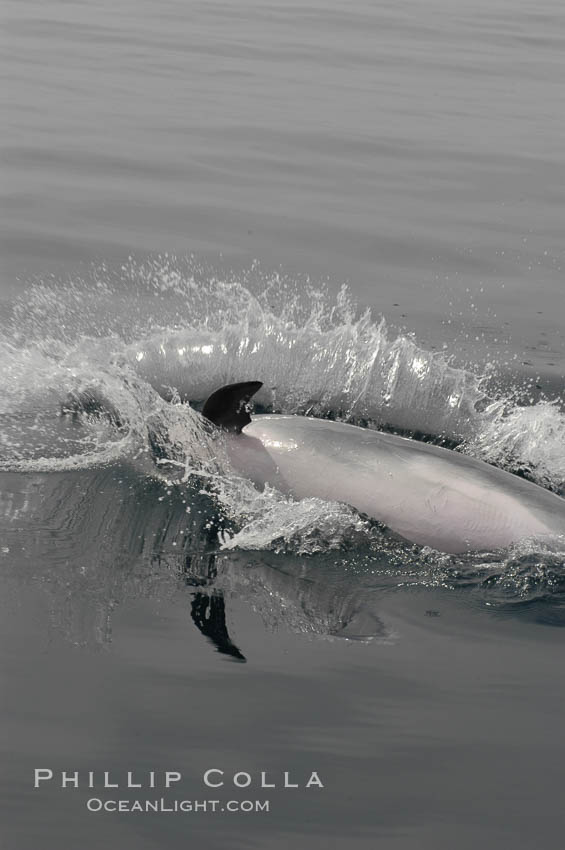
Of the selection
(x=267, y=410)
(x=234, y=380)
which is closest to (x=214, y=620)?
(x=267, y=410)

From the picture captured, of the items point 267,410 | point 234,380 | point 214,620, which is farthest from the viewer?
point 234,380

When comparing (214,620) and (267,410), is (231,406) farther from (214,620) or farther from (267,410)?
(214,620)

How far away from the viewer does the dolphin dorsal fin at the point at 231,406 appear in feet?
26.6

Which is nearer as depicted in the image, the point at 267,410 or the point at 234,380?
A: the point at 267,410

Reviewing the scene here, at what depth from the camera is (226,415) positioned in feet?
27.1

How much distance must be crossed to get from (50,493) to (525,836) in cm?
420

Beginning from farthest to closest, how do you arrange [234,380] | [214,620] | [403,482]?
[234,380]
[403,482]
[214,620]

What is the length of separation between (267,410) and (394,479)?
7.08 ft

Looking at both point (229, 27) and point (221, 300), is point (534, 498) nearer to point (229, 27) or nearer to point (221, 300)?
point (221, 300)

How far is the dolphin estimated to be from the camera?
25.6 feet

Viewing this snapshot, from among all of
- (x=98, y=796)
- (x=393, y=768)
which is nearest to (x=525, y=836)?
(x=393, y=768)

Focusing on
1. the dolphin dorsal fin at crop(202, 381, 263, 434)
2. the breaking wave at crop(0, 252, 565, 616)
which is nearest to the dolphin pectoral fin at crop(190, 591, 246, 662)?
the breaking wave at crop(0, 252, 565, 616)

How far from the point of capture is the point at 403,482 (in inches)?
320

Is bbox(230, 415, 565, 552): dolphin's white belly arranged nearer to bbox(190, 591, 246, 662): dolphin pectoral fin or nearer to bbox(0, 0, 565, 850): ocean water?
bbox(0, 0, 565, 850): ocean water
